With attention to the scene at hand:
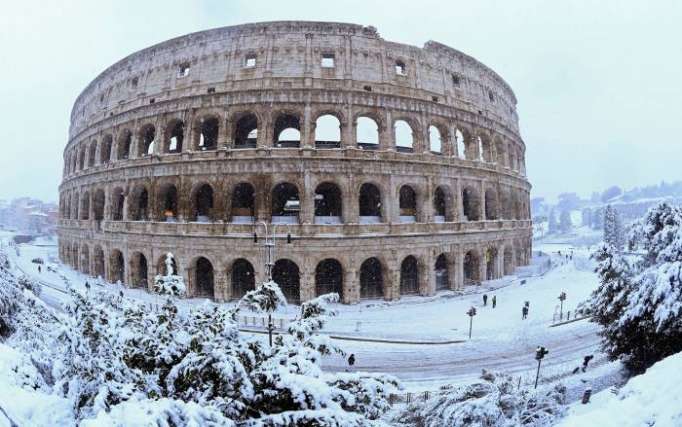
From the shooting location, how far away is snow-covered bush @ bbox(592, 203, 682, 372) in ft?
31.6

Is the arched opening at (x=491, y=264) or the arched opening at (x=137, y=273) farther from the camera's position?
the arched opening at (x=491, y=264)

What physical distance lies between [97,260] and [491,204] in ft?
111

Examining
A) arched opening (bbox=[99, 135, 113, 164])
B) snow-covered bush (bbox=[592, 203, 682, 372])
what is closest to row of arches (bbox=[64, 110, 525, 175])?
arched opening (bbox=[99, 135, 113, 164])

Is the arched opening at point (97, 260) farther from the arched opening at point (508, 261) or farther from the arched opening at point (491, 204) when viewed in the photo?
the arched opening at point (508, 261)

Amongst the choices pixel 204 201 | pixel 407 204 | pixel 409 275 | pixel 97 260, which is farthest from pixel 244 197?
pixel 97 260

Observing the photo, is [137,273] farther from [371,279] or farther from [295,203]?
[371,279]

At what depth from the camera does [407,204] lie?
29844 mm

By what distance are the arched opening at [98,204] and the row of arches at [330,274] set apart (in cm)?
328

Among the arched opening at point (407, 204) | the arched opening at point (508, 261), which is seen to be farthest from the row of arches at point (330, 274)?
the arched opening at point (407, 204)

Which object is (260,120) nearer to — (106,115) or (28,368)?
(106,115)

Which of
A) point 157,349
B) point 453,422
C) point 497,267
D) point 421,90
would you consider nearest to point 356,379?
point 453,422

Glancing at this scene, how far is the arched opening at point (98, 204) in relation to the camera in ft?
102

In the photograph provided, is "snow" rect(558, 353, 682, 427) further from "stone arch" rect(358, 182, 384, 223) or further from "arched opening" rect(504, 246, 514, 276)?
"arched opening" rect(504, 246, 514, 276)

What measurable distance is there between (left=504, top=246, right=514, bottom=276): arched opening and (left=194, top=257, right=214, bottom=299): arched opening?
24616mm
